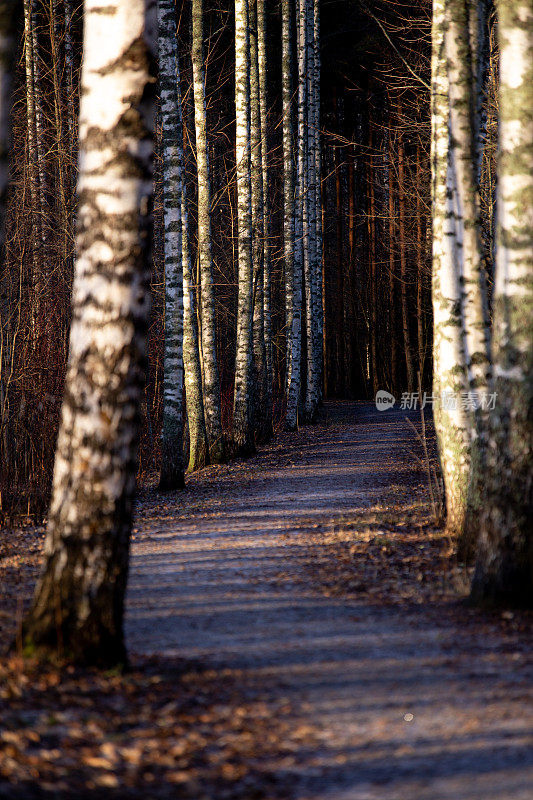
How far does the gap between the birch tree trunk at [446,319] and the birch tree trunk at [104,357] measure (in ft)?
13.7

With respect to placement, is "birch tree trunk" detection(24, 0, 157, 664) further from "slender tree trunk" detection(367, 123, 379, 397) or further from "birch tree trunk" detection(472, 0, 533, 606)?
"slender tree trunk" detection(367, 123, 379, 397)

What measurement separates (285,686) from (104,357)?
2.10 metres

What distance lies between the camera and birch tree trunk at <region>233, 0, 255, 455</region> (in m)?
15.2

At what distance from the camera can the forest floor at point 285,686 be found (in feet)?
11.5

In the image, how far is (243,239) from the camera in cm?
1576

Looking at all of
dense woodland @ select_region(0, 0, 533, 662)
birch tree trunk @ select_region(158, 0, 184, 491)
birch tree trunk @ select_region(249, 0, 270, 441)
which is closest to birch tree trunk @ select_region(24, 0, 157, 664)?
dense woodland @ select_region(0, 0, 533, 662)

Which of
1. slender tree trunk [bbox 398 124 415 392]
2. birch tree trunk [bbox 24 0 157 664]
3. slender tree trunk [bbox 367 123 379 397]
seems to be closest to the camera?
birch tree trunk [bbox 24 0 157 664]

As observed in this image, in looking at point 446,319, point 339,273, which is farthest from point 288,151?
point 339,273

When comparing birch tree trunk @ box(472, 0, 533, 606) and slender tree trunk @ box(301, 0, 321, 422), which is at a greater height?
slender tree trunk @ box(301, 0, 321, 422)

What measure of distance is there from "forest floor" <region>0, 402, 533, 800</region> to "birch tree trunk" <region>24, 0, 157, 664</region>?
0.34 metres

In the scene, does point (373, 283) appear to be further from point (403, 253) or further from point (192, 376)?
point (192, 376)

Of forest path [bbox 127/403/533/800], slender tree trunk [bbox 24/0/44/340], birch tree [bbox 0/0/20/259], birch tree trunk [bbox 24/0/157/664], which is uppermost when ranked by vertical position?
slender tree trunk [bbox 24/0/44/340]

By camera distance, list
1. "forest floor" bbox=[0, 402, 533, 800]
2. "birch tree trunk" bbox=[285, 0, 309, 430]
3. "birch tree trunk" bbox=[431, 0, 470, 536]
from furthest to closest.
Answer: "birch tree trunk" bbox=[285, 0, 309, 430]
"birch tree trunk" bbox=[431, 0, 470, 536]
"forest floor" bbox=[0, 402, 533, 800]

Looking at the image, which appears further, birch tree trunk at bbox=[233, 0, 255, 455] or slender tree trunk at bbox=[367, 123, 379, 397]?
slender tree trunk at bbox=[367, 123, 379, 397]
